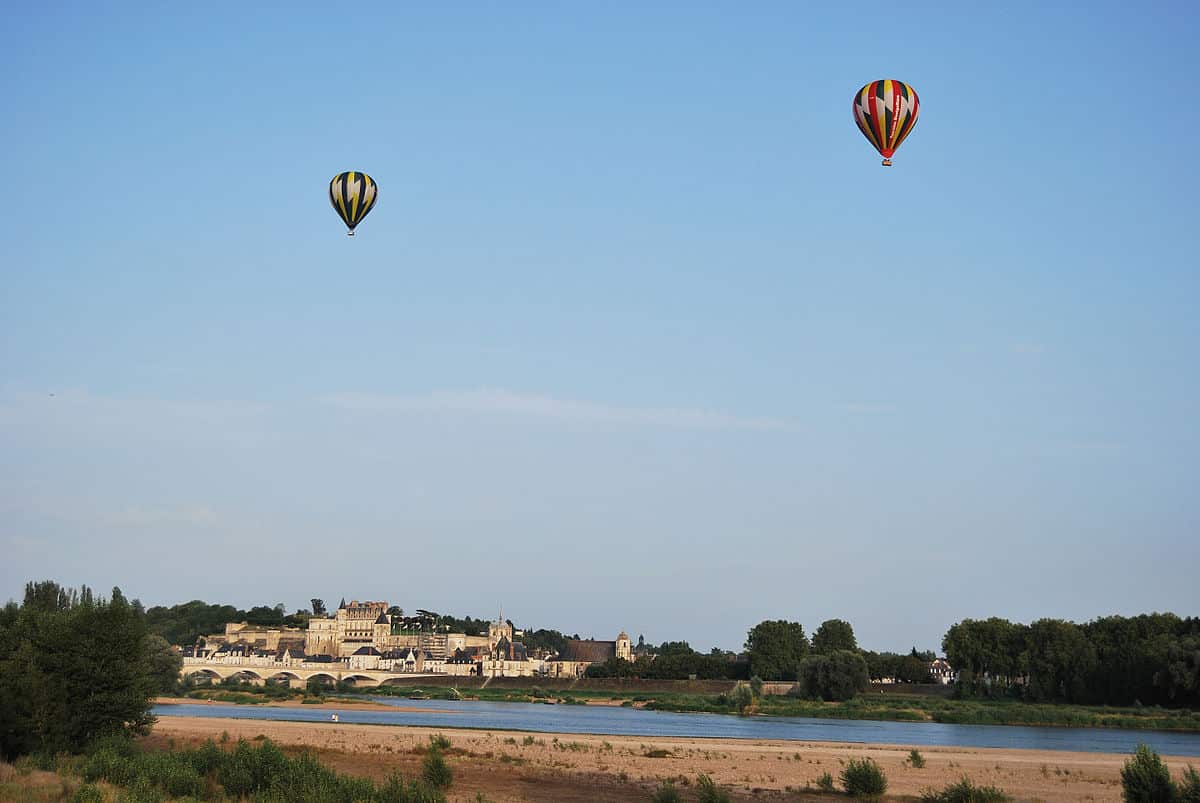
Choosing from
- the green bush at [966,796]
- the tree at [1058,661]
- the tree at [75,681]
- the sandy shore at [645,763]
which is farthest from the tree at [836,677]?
the tree at [75,681]

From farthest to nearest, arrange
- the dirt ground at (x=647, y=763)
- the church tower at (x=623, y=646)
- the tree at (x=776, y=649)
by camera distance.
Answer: the church tower at (x=623, y=646)
the tree at (x=776, y=649)
the dirt ground at (x=647, y=763)

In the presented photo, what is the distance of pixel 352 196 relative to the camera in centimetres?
4481

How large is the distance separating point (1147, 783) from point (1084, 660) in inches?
2779

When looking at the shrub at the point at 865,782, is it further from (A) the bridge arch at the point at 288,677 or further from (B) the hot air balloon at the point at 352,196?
(A) the bridge arch at the point at 288,677

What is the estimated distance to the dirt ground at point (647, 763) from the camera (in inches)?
1081

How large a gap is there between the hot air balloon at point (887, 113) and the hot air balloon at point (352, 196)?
1885 cm

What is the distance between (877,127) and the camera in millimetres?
36844

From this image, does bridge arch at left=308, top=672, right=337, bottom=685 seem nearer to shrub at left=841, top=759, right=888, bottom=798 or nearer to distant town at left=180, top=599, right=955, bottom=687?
distant town at left=180, top=599, right=955, bottom=687

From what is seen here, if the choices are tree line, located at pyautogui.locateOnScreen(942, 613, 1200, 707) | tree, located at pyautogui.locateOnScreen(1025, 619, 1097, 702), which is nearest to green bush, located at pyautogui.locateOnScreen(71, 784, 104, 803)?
tree line, located at pyautogui.locateOnScreen(942, 613, 1200, 707)

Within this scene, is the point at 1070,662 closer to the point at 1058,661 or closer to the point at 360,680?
the point at 1058,661

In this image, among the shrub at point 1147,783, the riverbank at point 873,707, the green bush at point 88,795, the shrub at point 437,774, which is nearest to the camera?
the green bush at point 88,795

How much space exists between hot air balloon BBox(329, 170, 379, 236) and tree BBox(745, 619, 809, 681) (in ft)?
302

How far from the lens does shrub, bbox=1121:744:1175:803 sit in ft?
71.2

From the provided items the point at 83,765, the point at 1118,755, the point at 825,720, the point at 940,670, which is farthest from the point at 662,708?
the point at 940,670
